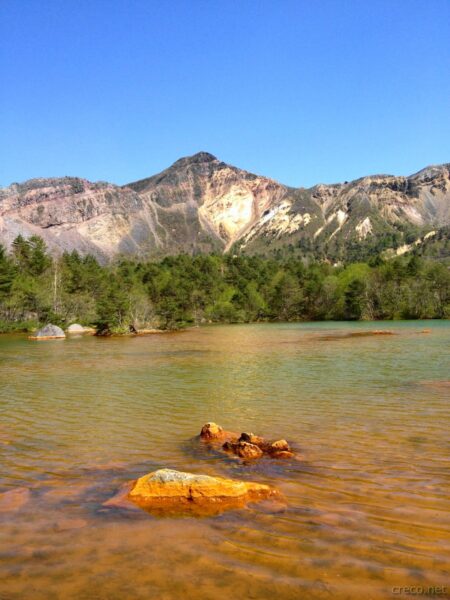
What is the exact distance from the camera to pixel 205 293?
10538cm

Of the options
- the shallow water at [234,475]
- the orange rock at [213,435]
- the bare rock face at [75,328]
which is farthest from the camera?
the bare rock face at [75,328]

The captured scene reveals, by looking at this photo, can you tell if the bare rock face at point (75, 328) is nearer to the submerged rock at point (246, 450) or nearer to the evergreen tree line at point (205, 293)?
the evergreen tree line at point (205, 293)

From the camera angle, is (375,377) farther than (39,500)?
Yes

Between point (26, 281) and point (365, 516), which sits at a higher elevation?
point (26, 281)

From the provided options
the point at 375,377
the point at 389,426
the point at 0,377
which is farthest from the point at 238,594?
the point at 0,377

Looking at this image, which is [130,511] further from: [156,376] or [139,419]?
[156,376]

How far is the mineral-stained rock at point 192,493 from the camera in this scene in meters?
6.19

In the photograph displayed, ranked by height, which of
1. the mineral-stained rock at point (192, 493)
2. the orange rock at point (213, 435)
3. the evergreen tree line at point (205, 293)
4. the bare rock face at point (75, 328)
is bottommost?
the bare rock face at point (75, 328)

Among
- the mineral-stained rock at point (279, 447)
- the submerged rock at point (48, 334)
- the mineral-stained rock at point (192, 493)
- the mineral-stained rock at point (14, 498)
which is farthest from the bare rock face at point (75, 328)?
the mineral-stained rock at point (192, 493)

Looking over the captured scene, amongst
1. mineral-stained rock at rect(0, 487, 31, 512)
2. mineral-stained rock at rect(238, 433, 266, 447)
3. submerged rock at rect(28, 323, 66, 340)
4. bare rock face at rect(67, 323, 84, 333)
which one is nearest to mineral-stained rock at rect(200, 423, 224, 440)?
mineral-stained rock at rect(238, 433, 266, 447)

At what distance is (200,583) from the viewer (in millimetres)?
4418

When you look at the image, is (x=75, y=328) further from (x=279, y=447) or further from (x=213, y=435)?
(x=279, y=447)

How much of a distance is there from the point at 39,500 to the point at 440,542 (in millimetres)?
5269

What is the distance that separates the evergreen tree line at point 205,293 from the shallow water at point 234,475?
4712 cm
